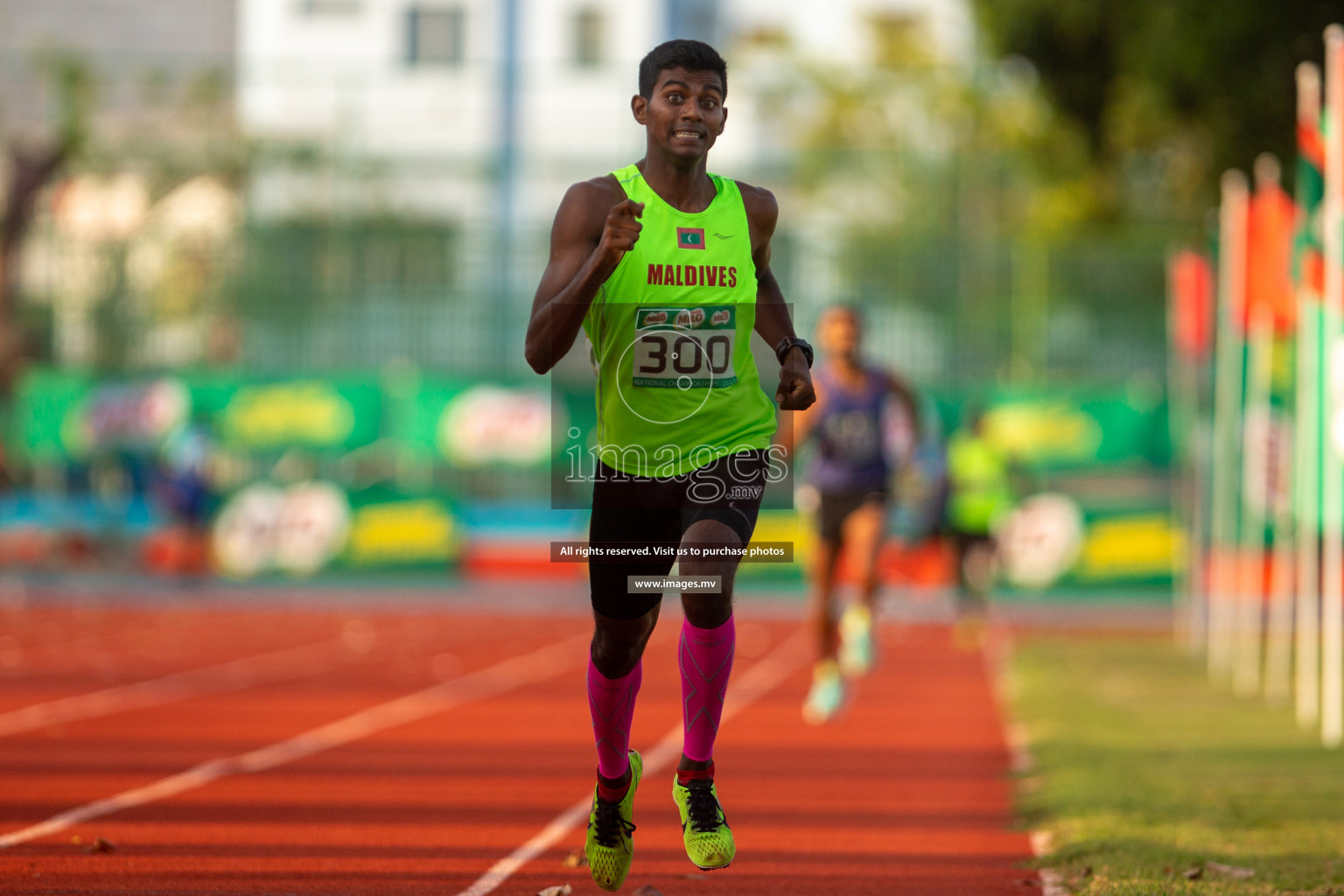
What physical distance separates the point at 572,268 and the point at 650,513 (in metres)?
0.76

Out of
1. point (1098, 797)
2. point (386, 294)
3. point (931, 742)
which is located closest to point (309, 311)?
point (386, 294)

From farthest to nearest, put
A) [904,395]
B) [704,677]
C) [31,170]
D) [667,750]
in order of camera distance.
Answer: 1. [31,170]
2. [904,395]
3. [667,750]
4. [704,677]

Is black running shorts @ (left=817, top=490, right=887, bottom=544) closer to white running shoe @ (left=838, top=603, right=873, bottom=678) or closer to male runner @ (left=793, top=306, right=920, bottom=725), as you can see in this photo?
male runner @ (left=793, top=306, right=920, bottom=725)

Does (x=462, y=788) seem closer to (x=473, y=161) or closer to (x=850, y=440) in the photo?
(x=850, y=440)

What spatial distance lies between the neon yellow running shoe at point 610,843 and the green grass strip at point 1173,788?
4.78ft

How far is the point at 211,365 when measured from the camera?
26.2 meters

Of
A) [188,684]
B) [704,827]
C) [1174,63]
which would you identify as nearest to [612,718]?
[704,827]

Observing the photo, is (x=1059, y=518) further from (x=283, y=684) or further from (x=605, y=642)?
(x=605, y=642)

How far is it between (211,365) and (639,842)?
2017 centimetres

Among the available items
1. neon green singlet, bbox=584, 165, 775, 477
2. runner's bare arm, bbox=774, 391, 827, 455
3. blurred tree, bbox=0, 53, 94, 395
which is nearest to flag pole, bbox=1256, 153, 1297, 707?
runner's bare arm, bbox=774, 391, 827, 455

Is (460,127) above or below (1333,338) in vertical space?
above

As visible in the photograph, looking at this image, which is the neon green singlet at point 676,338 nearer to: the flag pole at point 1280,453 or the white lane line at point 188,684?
the white lane line at point 188,684

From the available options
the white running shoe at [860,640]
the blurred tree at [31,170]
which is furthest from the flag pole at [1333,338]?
the blurred tree at [31,170]

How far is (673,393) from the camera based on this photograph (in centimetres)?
541
